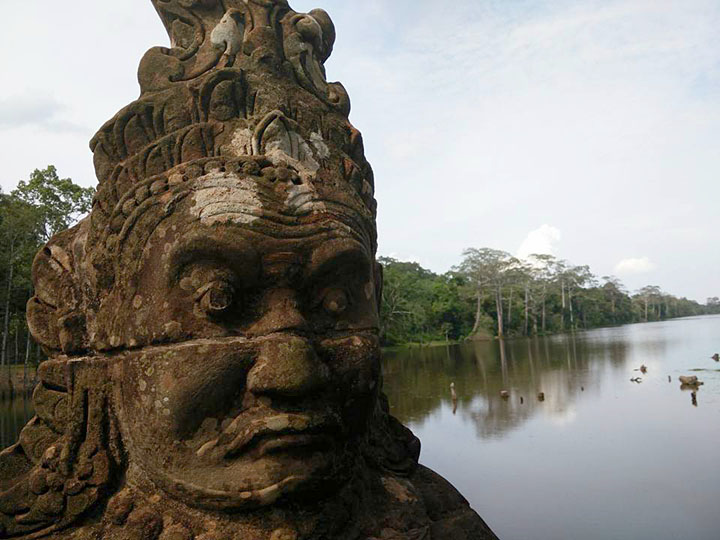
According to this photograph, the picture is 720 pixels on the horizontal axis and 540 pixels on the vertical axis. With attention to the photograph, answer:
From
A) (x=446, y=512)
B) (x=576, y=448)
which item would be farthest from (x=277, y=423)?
(x=576, y=448)

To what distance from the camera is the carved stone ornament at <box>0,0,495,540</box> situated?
1862 mm

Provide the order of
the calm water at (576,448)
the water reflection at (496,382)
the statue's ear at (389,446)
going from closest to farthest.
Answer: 1. the statue's ear at (389,446)
2. the calm water at (576,448)
3. the water reflection at (496,382)

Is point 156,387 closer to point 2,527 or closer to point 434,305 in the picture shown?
point 2,527

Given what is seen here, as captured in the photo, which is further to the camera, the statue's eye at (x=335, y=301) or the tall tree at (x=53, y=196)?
the tall tree at (x=53, y=196)

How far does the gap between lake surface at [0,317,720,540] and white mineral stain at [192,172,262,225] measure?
22.9 ft

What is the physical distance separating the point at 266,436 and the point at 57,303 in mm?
1272

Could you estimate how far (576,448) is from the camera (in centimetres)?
1108

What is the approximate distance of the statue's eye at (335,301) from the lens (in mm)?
2172

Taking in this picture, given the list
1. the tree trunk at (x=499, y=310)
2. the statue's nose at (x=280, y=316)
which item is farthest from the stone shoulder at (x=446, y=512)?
the tree trunk at (x=499, y=310)

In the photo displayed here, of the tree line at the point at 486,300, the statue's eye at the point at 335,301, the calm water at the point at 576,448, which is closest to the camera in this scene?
the statue's eye at the point at 335,301

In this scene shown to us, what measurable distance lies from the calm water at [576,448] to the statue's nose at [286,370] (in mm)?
6597

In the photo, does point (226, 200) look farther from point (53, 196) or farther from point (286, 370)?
point (53, 196)

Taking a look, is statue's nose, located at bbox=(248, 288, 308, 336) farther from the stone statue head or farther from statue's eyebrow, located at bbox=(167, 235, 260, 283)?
statue's eyebrow, located at bbox=(167, 235, 260, 283)

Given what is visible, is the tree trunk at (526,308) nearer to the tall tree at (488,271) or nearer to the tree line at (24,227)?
the tall tree at (488,271)
